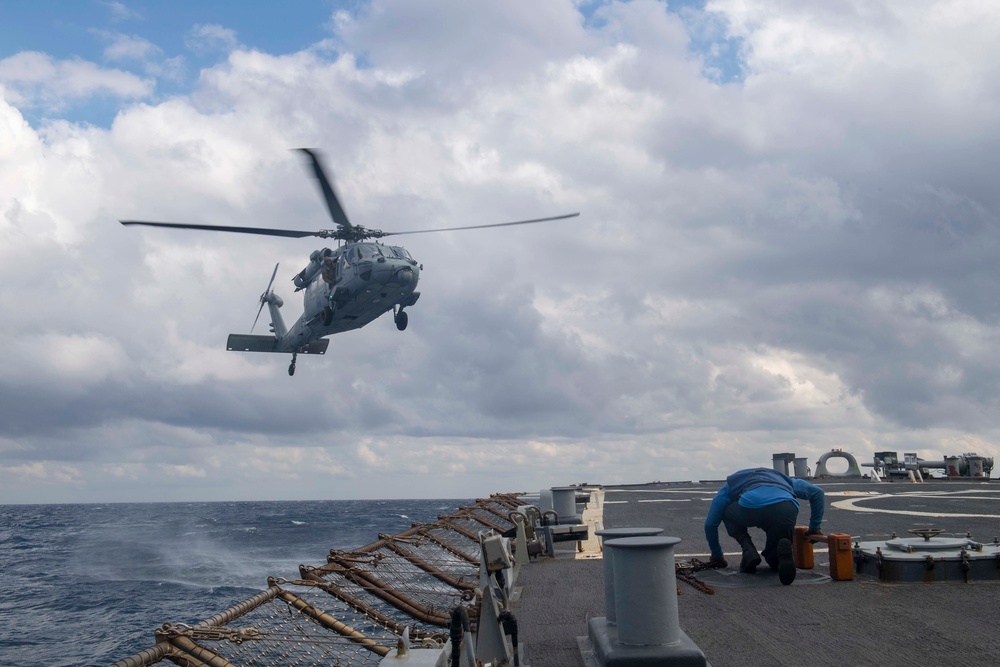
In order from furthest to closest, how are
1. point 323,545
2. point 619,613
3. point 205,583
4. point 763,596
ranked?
1. point 323,545
2. point 205,583
3. point 763,596
4. point 619,613

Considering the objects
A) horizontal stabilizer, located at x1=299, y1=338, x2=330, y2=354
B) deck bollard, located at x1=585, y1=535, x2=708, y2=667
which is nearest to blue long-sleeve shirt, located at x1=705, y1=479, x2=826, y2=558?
deck bollard, located at x1=585, y1=535, x2=708, y2=667

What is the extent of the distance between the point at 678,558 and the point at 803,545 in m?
2.26

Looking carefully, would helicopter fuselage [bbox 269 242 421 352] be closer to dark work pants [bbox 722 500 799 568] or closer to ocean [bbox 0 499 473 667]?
ocean [bbox 0 499 473 667]

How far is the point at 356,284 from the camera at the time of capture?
2803 cm

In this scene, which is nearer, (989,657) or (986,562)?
(989,657)

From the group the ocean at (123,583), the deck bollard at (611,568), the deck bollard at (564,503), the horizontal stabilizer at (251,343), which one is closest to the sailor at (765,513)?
the deck bollard at (611,568)

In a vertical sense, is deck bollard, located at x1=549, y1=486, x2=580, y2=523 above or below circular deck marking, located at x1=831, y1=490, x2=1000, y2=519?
above

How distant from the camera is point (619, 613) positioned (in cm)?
545

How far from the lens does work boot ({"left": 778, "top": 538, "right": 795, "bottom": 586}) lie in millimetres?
9195

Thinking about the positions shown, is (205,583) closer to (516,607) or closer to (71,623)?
(71,623)

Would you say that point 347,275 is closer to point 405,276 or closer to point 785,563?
point 405,276

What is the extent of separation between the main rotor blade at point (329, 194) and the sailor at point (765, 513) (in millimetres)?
20136

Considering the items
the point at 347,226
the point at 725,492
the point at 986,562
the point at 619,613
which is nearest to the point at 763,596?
the point at 725,492

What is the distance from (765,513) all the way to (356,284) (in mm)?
20658
